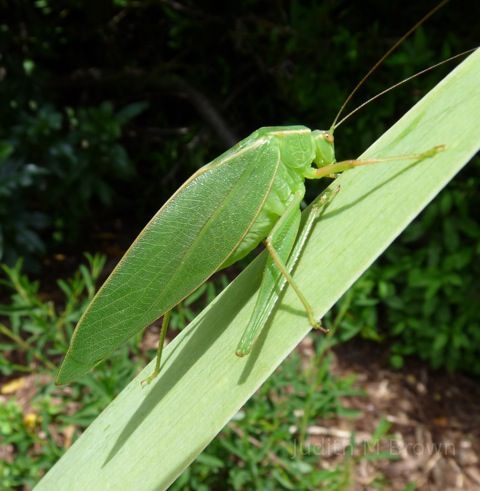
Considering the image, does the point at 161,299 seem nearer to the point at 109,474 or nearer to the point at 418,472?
the point at 109,474

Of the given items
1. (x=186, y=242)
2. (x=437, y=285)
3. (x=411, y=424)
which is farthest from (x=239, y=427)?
(x=437, y=285)

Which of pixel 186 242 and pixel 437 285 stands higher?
pixel 186 242

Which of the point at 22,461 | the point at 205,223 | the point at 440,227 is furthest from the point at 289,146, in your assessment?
the point at 440,227

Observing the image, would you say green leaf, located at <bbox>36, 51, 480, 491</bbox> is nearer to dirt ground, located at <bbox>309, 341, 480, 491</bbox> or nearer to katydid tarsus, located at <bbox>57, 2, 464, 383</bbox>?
katydid tarsus, located at <bbox>57, 2, 464, 383</bbox>

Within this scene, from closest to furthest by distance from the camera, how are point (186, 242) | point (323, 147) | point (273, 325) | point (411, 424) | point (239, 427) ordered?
point (273, 325) → point (186, 242) → point (323, 147) → point (239, 427) → point (411, 424)

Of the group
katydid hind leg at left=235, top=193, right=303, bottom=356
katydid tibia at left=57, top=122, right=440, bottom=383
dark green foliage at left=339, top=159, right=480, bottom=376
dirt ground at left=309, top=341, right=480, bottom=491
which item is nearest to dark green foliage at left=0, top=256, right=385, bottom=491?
dirt ground at left=309, top=341, right=480, bottom=491

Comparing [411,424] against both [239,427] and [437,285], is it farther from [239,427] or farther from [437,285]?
[239,427]

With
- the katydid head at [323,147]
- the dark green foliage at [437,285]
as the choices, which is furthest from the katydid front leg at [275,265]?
the dark green foliage at [437,285]
